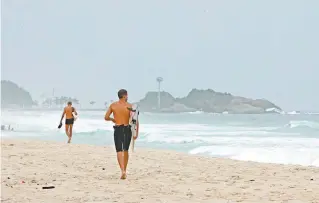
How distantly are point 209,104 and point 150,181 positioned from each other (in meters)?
161

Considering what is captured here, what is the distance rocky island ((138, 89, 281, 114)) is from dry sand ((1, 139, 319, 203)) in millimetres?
148243

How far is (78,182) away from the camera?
8.95 metres

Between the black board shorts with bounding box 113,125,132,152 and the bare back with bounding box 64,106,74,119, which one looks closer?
the black board shorts with bounding box 113,125,132,152

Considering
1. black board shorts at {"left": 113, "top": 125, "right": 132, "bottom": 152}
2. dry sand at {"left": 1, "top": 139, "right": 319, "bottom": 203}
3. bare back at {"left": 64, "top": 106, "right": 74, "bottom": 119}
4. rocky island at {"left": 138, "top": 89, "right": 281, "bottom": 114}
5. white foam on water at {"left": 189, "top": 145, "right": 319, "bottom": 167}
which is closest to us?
dry sand at {"left": 1, "top": 139, "right": 319, "bottom": 203}

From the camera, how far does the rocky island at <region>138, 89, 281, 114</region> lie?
533 feet

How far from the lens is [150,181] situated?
30.3 feet

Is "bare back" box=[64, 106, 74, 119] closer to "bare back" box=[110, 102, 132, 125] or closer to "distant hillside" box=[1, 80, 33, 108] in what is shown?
"bare back" box=[110, 102, 132, 125]

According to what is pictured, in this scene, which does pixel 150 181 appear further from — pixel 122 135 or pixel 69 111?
pixel 69 111

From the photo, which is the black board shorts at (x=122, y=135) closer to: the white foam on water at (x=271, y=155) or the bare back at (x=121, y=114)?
the bare back at (x=121, y=114)

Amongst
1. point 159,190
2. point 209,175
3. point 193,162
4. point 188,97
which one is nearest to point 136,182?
point 159,190

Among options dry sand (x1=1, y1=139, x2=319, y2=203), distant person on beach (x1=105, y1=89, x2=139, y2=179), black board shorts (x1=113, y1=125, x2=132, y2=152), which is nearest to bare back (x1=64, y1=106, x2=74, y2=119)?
dry sand (x1=1, y1=139, x2=319, y2=203)

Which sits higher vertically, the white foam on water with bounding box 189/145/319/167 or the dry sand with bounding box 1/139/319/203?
the dry sand with bounding box 1/139/319/203

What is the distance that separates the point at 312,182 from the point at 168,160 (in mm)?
4300

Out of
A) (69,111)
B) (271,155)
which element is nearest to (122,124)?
(69,111)
